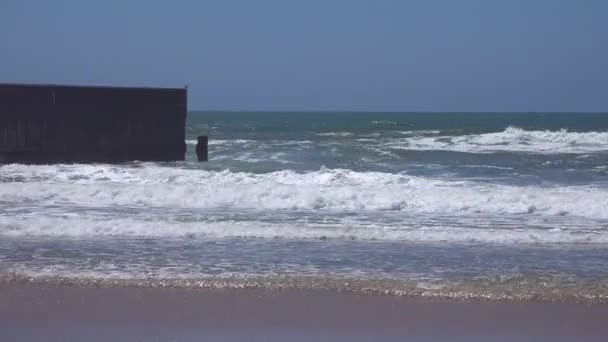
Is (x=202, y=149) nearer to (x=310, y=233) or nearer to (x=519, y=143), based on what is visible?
(x=310, y=233)

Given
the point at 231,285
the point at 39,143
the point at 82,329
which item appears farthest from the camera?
the point at 39,143

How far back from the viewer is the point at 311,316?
6988 mm

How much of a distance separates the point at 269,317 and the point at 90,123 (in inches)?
614

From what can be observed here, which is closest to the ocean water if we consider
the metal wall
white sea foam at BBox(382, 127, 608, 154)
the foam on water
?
the foam on water

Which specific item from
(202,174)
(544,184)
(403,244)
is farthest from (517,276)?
(202,174)

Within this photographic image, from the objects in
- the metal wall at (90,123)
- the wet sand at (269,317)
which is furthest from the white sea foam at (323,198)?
the wet sand at (269,317)

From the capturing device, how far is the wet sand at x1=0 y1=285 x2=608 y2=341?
21.3 feet

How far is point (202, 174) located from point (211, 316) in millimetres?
13193

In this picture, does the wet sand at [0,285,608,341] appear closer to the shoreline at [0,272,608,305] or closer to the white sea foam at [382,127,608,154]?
the shoreline at [0,272,608,305]

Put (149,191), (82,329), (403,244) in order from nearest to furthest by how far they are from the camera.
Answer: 1. (82,329)
2. (403,244)
3. (149,191)

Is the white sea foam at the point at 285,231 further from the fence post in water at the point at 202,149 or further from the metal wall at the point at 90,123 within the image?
the fence post in water at the point at 202,149

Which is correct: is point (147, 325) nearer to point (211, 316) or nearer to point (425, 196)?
point (211, 316)

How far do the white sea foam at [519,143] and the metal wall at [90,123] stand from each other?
1109cm

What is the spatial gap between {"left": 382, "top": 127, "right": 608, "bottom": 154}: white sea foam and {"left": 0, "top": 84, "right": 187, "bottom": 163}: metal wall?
11090mm
